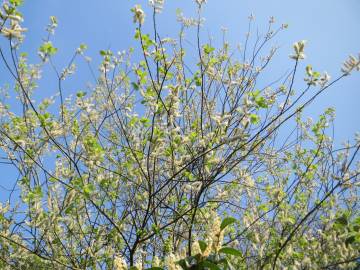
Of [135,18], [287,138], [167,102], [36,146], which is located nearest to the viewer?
[135,18]

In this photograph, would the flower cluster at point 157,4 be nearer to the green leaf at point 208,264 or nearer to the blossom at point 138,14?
the blossom at point 138,14

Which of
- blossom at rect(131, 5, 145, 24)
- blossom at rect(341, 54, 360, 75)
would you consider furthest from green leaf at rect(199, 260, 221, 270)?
blossom at rect(131, 5, 145, 24)

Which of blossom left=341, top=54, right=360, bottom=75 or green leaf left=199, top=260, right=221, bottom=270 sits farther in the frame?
blossom left=341, top=54, right=360, bottom=75

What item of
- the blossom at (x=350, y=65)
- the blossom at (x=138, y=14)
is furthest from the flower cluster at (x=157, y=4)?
the blossom at (x=350, y=65)

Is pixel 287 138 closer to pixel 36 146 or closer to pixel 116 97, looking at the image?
pixel 116 97

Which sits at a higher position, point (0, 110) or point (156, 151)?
point (0, 110)

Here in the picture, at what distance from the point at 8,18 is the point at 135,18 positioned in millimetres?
1050

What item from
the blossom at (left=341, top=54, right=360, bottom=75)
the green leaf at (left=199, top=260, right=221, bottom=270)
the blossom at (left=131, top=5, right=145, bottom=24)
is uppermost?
the blossom at (left=131, top=5, right=145, bottom=24)

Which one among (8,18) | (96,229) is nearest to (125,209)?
(96,229)

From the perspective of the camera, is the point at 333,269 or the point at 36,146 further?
the point at 36,146

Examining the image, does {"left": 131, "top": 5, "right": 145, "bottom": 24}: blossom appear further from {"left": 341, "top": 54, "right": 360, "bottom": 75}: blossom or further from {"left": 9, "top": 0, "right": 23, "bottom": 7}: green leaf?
{"left": 341, "top": 54, "right": 360, "bottom": 75}: blossom

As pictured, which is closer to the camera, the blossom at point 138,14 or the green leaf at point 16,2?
the green leaf at point 16,2

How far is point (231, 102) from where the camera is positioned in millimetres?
5953

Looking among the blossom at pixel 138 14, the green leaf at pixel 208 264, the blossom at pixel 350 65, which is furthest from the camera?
the blossom at pixel 138 14
